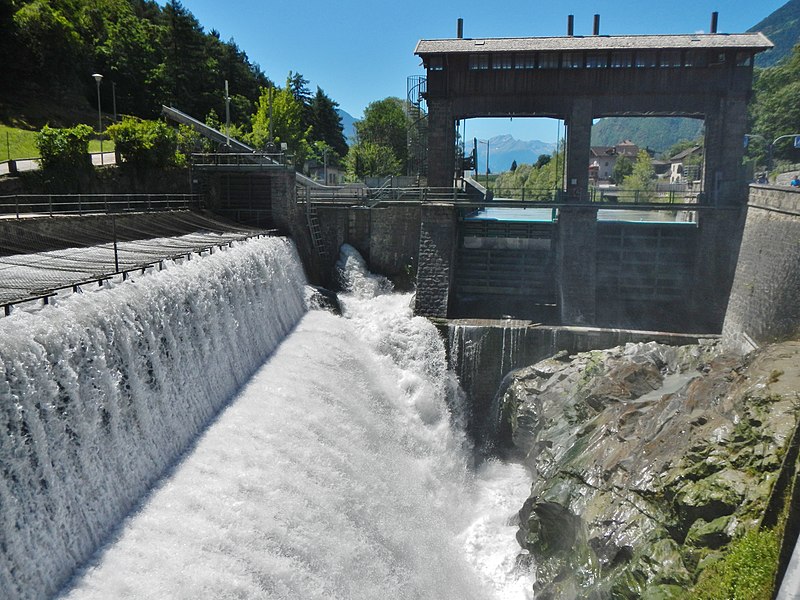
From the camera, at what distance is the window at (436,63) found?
79.1 ft

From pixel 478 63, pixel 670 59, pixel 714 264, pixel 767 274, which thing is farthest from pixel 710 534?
pixel 478 63

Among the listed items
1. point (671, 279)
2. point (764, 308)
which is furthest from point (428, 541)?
point (671, 279)

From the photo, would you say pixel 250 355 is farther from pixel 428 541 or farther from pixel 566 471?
pixel 566 471

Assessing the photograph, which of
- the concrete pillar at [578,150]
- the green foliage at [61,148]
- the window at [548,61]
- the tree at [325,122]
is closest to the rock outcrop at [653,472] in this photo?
the concrete pillar at [578,150]

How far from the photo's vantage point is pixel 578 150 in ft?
76.7

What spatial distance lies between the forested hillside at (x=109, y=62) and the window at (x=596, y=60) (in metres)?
28.5

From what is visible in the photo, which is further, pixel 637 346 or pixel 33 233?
pixel 637 346

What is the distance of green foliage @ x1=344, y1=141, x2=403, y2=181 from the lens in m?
Answer: 60.8

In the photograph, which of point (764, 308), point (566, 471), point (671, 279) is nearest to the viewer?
point (566, 471)

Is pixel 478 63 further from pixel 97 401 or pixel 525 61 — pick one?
pixel 97 401

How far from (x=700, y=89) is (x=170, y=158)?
19.3 m

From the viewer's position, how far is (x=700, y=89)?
907 inches

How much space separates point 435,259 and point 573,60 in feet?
29.7

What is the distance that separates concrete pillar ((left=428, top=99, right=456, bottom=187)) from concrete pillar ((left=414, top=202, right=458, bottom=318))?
2885 mm
